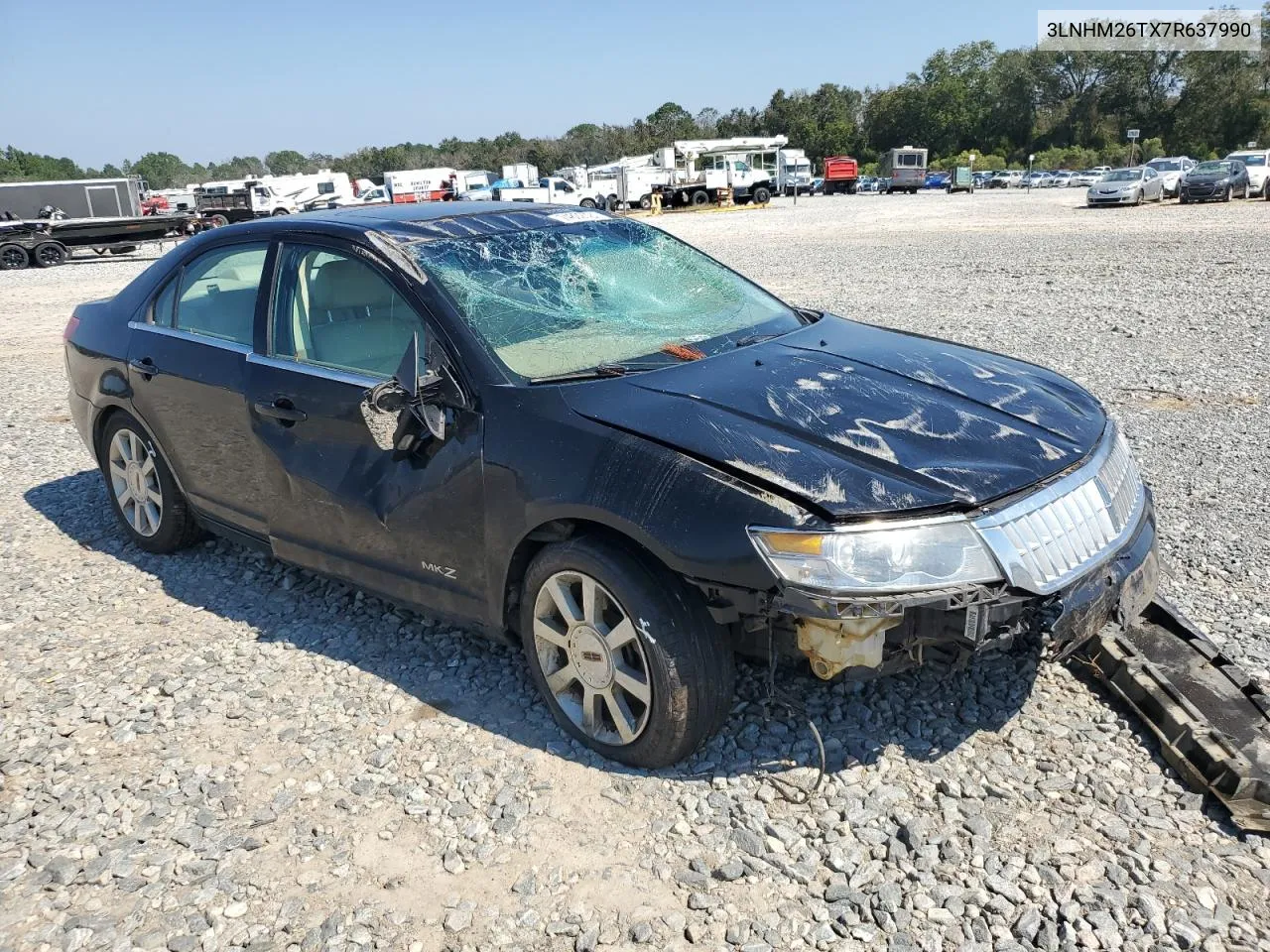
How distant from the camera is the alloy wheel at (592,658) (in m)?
2.92

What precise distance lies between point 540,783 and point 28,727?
2.01 metres

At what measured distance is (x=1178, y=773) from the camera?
2.84 m

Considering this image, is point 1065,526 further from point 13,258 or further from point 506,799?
point 13,258

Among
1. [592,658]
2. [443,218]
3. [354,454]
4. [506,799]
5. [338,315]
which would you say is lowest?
[506,799]

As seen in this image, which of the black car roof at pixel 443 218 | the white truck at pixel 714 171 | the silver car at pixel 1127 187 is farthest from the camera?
the white truck at pixel 714 171

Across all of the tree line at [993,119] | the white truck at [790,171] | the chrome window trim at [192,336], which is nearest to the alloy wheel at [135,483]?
the chrome window trim at [192,336]

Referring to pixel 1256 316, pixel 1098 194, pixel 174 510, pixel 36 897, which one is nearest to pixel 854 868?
pixel 36 897

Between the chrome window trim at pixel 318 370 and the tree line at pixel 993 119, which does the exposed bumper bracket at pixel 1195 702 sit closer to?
the chrome window trim at pixel 318 370

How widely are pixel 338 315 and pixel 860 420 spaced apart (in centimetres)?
213

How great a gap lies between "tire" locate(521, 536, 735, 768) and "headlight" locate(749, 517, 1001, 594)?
383 mm

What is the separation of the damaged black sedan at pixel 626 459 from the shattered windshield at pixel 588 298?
14 millimetres

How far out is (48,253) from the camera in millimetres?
27203

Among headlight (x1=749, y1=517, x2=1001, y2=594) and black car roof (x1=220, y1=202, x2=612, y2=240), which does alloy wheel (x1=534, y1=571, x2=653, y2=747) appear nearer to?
headlight (x1=749, y1=517, x2=1001, y2=594)

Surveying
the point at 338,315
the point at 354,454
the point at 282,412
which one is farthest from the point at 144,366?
the point at 354,454
